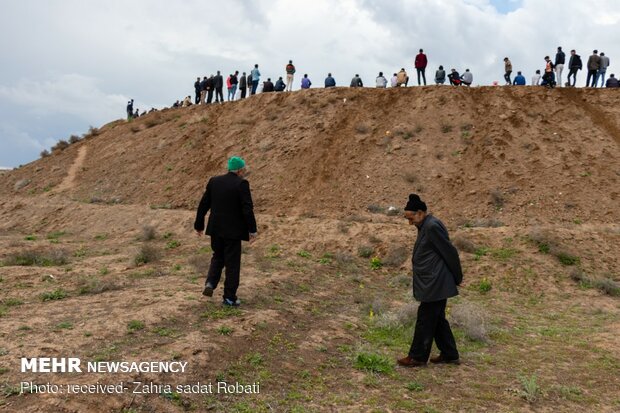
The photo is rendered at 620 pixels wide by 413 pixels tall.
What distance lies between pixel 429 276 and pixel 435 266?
124mm

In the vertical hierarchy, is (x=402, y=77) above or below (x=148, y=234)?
above

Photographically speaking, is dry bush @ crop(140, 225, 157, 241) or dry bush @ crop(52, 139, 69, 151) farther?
dry bush @ crop(52, 139, 69, 151)

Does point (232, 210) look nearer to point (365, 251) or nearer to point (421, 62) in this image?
point (365, 251)

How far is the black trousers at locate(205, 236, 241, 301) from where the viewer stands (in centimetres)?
667

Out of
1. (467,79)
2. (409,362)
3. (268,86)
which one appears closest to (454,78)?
(467,79)

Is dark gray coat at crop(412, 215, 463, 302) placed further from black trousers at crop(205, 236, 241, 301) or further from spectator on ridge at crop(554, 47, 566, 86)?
spectator on ridge at crop(554, 47, 566, 86)

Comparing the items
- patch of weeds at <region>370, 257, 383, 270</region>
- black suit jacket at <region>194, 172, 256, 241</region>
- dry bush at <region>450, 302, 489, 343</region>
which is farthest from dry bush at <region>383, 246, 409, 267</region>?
black suit jacket at <region>194, 172, 256, 241</region>

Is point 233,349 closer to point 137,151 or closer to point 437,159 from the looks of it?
point 437,159

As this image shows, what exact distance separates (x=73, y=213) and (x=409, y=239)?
42.3ft

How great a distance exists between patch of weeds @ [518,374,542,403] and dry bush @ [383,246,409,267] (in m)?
6.99

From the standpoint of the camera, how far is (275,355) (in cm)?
564

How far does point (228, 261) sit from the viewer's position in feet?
21.9

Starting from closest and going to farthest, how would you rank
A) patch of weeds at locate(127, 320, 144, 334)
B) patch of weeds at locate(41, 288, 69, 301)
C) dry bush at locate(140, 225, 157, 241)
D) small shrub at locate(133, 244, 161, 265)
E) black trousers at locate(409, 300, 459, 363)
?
black trousers at locate(409, 300, 459, 363)
patch of weeds at locate(127, 320, 144, 334)
patch of weeds at locate(41, 288, 69, 301)
small shrub at locate(133, 244, 161, 265)
dry bush at locate(140, 225, 157, 241)

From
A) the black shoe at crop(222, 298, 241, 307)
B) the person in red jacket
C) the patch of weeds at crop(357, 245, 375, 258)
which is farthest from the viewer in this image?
the person in red jacket
